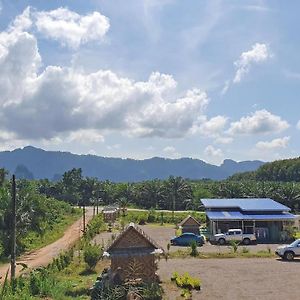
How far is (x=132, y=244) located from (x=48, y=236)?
26854 mm

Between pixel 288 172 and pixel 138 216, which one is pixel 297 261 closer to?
pixel 138 216

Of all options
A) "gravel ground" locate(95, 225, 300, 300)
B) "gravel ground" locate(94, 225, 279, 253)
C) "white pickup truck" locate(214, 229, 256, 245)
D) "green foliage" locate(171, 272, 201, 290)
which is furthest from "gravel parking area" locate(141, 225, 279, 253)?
"green foliage" locate(171, 272, 201, 290)

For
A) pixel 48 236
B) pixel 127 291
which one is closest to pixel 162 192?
pixel 48 236

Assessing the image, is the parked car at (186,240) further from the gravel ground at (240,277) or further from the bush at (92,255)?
the bush at (92,255)

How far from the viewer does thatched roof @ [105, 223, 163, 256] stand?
74.1 feet

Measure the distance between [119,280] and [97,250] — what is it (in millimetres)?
5931

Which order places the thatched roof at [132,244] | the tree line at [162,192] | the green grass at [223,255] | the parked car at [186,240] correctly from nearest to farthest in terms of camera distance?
the thatched roof at [132,244] → the green grass at [223,255] → the parked car at [186,240] → the tree line at [162,192]

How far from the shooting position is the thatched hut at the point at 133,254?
73.3 ft

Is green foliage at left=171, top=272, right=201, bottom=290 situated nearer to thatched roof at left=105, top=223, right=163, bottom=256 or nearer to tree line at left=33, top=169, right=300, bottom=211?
thatched roof at left=105, top=223, right=163, bottom=256

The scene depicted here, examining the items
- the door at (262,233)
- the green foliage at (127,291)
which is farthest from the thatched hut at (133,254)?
the door at (262,233)

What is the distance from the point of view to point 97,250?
90.0 feet

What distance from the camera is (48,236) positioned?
157ft

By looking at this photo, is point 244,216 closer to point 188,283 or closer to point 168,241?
point 168,241

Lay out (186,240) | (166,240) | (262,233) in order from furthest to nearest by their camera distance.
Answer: (262,233), (166,240), (186,240)
